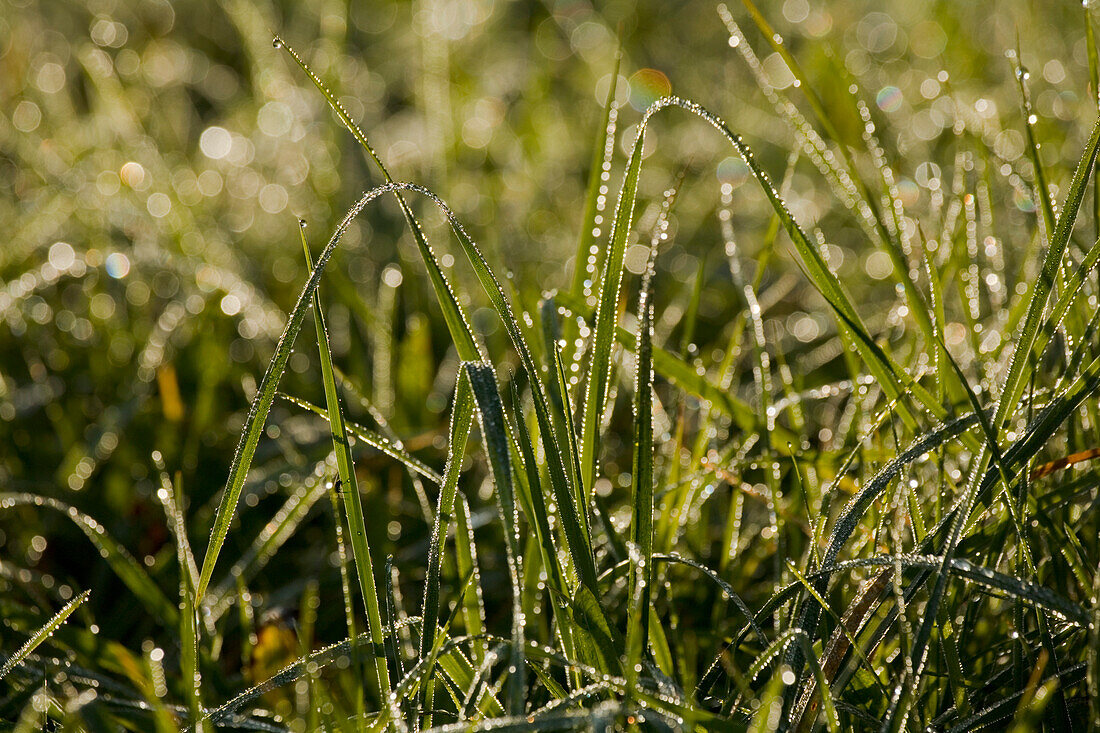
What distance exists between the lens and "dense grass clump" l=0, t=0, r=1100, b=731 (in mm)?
738

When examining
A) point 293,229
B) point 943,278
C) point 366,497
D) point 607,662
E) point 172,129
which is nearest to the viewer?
point 607,662

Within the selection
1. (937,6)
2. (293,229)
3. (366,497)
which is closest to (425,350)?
(366,497)

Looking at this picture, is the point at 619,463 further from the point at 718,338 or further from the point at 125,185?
the point at 125,185

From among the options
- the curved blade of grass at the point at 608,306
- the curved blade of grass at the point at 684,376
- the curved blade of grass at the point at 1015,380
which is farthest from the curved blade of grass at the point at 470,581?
the curved blade of grass at the point at 1015,380

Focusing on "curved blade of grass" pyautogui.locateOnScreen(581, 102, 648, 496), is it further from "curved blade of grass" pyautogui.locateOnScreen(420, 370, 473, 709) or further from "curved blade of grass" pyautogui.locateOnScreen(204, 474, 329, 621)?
"curved blade of grass" pyautogui.locateOnScreen(204, 474, 329, 621)

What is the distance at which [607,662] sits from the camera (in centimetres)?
75

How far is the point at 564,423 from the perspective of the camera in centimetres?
80

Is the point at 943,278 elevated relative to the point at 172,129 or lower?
lower

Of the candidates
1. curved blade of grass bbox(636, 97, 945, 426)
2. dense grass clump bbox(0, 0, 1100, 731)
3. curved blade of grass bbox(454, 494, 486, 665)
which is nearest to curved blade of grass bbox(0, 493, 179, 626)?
dense grass clump bbox(0, 0, 1100, 731)

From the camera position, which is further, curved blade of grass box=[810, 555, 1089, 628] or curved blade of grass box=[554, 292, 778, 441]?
curved blade of grass box=[554, 292, 778, 441]

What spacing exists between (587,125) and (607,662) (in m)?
1.93

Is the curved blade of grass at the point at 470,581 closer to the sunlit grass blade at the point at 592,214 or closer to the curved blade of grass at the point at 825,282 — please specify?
the sunlit grass blade at the point at 592,214

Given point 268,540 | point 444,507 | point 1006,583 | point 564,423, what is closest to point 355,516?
point 444,507

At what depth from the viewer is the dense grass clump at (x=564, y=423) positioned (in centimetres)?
74
